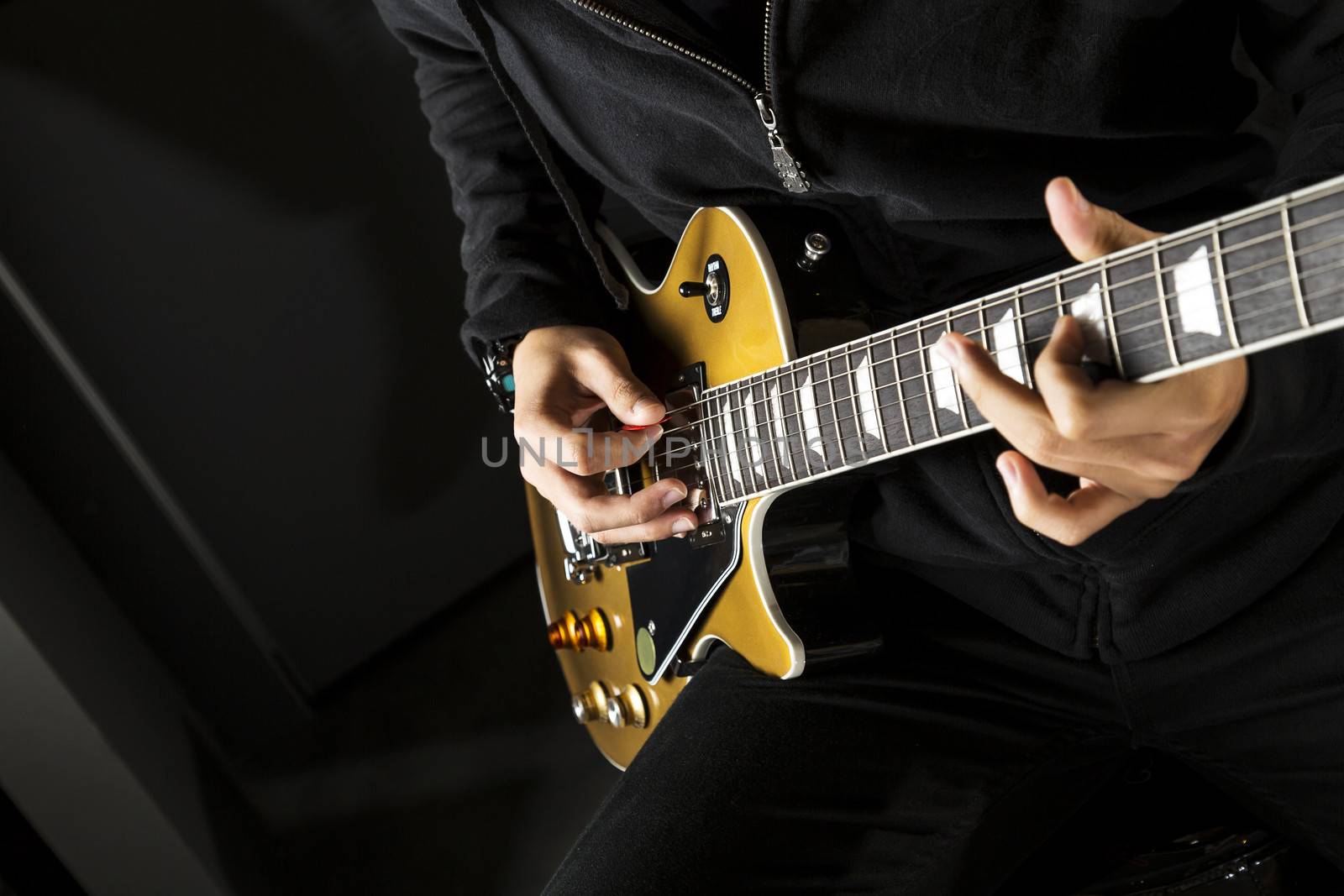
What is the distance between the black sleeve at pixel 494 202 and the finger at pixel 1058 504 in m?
0.59

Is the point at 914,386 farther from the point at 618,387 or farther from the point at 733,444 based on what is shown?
the point at 618,387

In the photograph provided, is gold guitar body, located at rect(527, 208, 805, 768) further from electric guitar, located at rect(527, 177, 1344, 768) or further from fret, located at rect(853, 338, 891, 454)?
fret, located at rect(853, 338, 891, 454)

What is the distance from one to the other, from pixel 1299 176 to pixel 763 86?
1.30 feet

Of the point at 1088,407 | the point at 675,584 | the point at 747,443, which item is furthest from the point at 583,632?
the point at 1088,407

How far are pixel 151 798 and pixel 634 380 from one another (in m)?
0.91

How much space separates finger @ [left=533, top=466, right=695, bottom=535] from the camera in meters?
0.90

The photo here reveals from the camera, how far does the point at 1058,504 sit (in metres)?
0.60

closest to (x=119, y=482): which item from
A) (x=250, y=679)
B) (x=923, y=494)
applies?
(x=250, y=679)

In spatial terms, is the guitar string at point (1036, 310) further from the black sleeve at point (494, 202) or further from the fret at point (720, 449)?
the black sleeve at point (494, 202)

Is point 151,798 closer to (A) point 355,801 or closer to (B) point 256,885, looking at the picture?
(B) point 256,885

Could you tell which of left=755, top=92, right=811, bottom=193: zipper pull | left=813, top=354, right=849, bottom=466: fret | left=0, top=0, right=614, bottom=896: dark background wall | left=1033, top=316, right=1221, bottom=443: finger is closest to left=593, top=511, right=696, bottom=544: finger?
left=813, top=354, right=849, bottom=466: fret

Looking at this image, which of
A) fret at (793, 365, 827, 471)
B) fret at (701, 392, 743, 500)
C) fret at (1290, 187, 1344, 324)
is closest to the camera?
fret at (1290, 187, 1344, 324)

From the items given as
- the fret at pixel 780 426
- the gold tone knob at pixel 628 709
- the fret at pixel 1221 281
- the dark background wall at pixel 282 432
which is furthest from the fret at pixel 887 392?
the dark background wall at pixel 282 432

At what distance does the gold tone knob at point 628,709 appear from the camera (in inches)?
43.9
